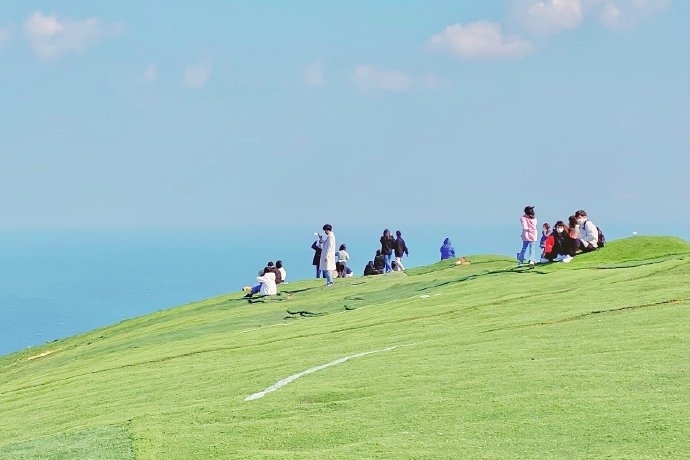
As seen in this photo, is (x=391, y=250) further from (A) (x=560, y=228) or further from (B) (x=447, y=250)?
(A) (x=560, y=228)

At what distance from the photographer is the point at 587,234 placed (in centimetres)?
3400

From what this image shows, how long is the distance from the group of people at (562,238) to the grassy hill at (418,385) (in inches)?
162

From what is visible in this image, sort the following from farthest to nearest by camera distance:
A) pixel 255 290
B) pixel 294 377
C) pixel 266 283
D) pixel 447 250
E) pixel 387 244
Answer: pixel 447 250
pixel 387 244
pixel 255 290
pixel 266 283
pixel 294 377

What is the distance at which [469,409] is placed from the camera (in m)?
11.9

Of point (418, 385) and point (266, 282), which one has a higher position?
point (266, 282)

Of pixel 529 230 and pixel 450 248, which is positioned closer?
pixel 529 230

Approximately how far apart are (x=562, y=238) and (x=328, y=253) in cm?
1077

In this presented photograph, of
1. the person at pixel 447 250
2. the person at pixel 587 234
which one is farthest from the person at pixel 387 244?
the person at pixel 587 234

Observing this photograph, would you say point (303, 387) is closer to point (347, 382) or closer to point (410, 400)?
point (347, 382)

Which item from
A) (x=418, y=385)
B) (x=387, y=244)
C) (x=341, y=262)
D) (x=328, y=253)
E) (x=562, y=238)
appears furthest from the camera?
(x=341, y=262)

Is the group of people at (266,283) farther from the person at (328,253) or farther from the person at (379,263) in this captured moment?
the person at (379,263)

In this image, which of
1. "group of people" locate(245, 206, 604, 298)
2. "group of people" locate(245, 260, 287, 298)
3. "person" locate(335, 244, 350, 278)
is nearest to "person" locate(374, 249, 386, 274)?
"group of people" locate(245, 206, 604, 298)

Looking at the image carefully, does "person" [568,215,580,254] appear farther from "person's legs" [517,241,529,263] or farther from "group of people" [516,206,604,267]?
"person's legs" [517,241,529,263]

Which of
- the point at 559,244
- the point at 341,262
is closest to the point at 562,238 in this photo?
the point at 559,244
